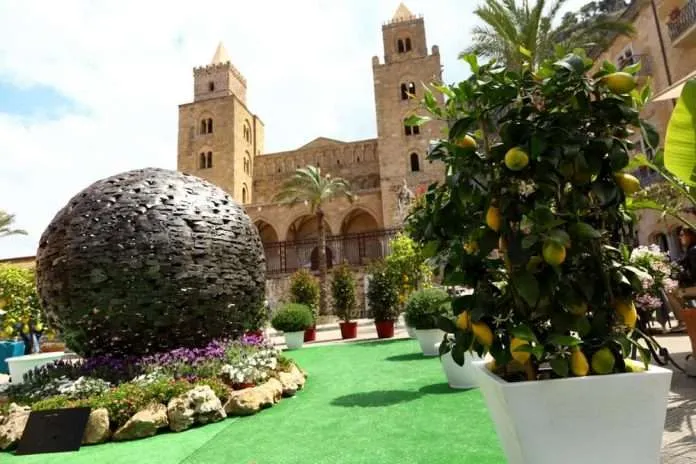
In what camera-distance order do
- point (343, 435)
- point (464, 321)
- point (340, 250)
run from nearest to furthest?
point (464, 321) → point (343, 435) → point (340, 250)

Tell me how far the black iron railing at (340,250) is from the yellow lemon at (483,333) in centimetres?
2018

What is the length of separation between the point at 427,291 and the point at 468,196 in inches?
271

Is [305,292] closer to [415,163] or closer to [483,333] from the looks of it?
[483,333]

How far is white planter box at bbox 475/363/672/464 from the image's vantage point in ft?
4.47

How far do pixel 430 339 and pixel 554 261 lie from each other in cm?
649

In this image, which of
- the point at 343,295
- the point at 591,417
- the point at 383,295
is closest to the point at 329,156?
the point at 343,295

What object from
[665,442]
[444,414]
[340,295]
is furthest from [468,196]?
[340,295]

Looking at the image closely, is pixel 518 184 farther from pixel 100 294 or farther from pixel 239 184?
pixel 239 184

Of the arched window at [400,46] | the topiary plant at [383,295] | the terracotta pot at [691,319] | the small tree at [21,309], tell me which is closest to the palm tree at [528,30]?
the topiary plant at [383,295]

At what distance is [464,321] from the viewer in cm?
163

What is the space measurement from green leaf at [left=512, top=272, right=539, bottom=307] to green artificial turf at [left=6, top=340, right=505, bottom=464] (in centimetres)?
184

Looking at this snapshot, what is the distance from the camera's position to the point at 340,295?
13.7 metres

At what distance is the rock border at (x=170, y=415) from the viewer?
13.3 feet

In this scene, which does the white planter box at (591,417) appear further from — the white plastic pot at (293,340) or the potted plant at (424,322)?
the white plastic pot at (293,340)
